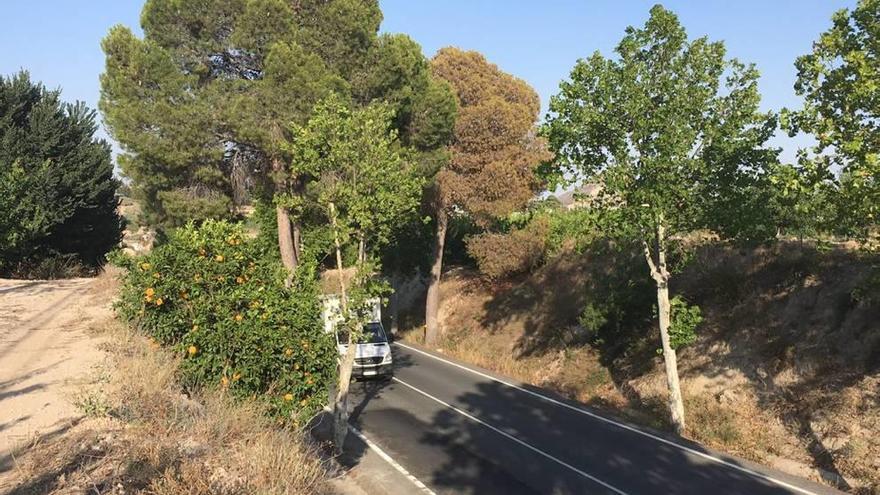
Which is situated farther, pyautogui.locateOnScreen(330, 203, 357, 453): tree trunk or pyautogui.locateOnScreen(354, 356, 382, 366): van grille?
pyautogui.locateOnScreen(354, 356, 382, 366): van grille

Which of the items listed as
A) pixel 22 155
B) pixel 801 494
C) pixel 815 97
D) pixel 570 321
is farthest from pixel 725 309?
pixel 22 155

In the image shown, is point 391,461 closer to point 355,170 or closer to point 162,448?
point 355,170

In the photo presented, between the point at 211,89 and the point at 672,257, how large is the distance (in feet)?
56.6

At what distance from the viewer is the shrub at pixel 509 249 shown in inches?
1117

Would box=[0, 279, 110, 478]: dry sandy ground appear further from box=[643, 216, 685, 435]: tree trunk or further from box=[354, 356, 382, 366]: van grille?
box=[643, 216, 685, 435]: tree trunk

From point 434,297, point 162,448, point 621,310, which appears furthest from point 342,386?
point 434,297

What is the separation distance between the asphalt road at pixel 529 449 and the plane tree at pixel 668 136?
2474mm

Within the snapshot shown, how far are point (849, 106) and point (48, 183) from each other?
31.2 m

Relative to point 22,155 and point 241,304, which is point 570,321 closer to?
point 241,304

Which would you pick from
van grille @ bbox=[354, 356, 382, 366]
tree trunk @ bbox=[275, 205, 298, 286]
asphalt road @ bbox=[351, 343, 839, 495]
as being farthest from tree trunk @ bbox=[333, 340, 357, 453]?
tree trunk @ bbox=[275, 205, 298, 286]

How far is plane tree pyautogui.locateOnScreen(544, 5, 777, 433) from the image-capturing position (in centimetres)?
1346

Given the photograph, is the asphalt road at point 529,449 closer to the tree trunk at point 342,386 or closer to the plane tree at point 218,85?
the tree trunk at point 342,386

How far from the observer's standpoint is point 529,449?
1287 cm

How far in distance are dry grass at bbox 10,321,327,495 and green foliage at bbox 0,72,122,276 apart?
22388mm
